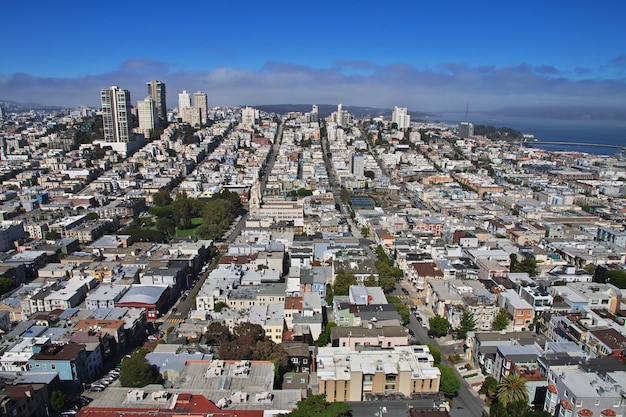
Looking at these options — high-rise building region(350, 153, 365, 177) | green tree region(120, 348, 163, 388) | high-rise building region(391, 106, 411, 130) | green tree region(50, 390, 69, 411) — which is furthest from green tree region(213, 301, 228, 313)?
high-rise building region(391, 106, 411, 130)

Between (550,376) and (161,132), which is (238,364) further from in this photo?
(161,132)

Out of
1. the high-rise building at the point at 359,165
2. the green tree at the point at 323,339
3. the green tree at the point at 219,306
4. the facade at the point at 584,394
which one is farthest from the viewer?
the high-rise building at the point at 359,165

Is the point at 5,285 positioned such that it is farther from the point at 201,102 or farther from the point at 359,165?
the point at 201,102

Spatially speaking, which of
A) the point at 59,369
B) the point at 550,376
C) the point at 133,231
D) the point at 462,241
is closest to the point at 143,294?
the point at 59,369

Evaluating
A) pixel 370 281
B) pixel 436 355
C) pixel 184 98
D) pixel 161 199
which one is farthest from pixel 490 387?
pixel 184 98

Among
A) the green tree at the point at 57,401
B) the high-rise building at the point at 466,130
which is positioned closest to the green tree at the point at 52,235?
the green tree at the point at 57,401

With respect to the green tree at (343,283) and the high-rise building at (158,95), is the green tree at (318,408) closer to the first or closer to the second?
the green tree at (343,283)
